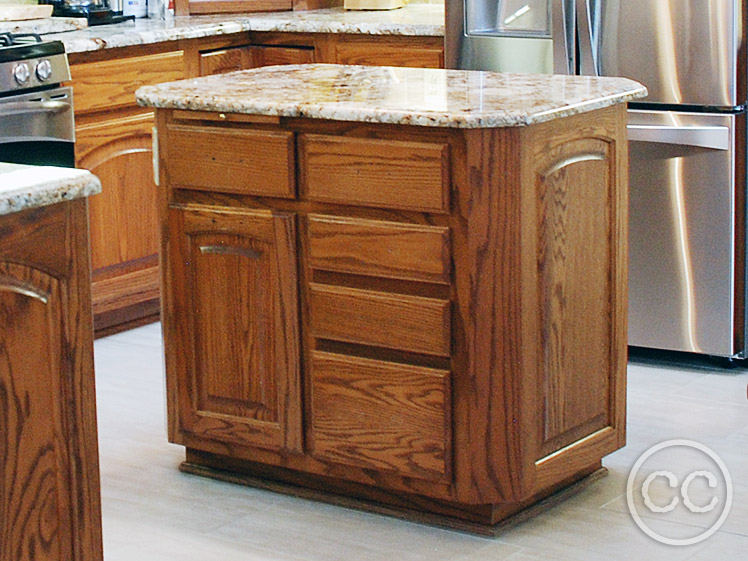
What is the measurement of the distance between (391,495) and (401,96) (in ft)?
2.73

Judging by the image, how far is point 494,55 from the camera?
12.8ft

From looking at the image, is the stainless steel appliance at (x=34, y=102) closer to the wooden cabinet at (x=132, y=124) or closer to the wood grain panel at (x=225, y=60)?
the wooden cabinet at (x=132, y=124)

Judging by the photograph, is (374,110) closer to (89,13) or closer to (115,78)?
(115,78)

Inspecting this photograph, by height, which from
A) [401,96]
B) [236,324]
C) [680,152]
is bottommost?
[236,324]

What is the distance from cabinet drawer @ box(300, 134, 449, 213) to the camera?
97.3 inches

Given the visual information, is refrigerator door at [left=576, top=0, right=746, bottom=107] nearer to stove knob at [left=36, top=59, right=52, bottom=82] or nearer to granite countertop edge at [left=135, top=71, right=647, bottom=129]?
granite countertop edge at [left=135, top=71, right=647, bottom=129]

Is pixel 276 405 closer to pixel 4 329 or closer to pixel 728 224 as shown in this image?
pixel 4 329

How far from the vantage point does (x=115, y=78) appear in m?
4.01

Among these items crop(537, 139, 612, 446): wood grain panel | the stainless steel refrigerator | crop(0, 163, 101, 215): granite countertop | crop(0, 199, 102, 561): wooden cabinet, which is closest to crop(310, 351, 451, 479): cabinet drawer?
crop(537, 139, 612, 446): wood grain panel

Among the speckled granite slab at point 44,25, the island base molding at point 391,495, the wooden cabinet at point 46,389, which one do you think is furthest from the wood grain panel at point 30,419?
the speckled granite slab at point 44,25

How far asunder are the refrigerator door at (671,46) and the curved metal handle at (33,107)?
151 centimetres

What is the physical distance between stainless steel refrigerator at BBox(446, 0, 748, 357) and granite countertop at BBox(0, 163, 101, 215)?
2150 mm

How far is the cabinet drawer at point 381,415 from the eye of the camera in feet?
8.44

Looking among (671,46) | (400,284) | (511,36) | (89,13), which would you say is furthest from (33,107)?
(671,46)
